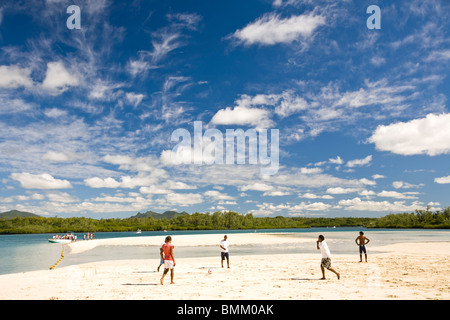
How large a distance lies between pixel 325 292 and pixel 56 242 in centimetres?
7145

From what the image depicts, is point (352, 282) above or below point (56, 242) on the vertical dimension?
above

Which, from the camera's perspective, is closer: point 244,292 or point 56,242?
point 244,292

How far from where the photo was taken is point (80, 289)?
49.8ft

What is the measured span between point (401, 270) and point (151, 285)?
616 inches

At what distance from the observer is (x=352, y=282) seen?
15.9 meters
